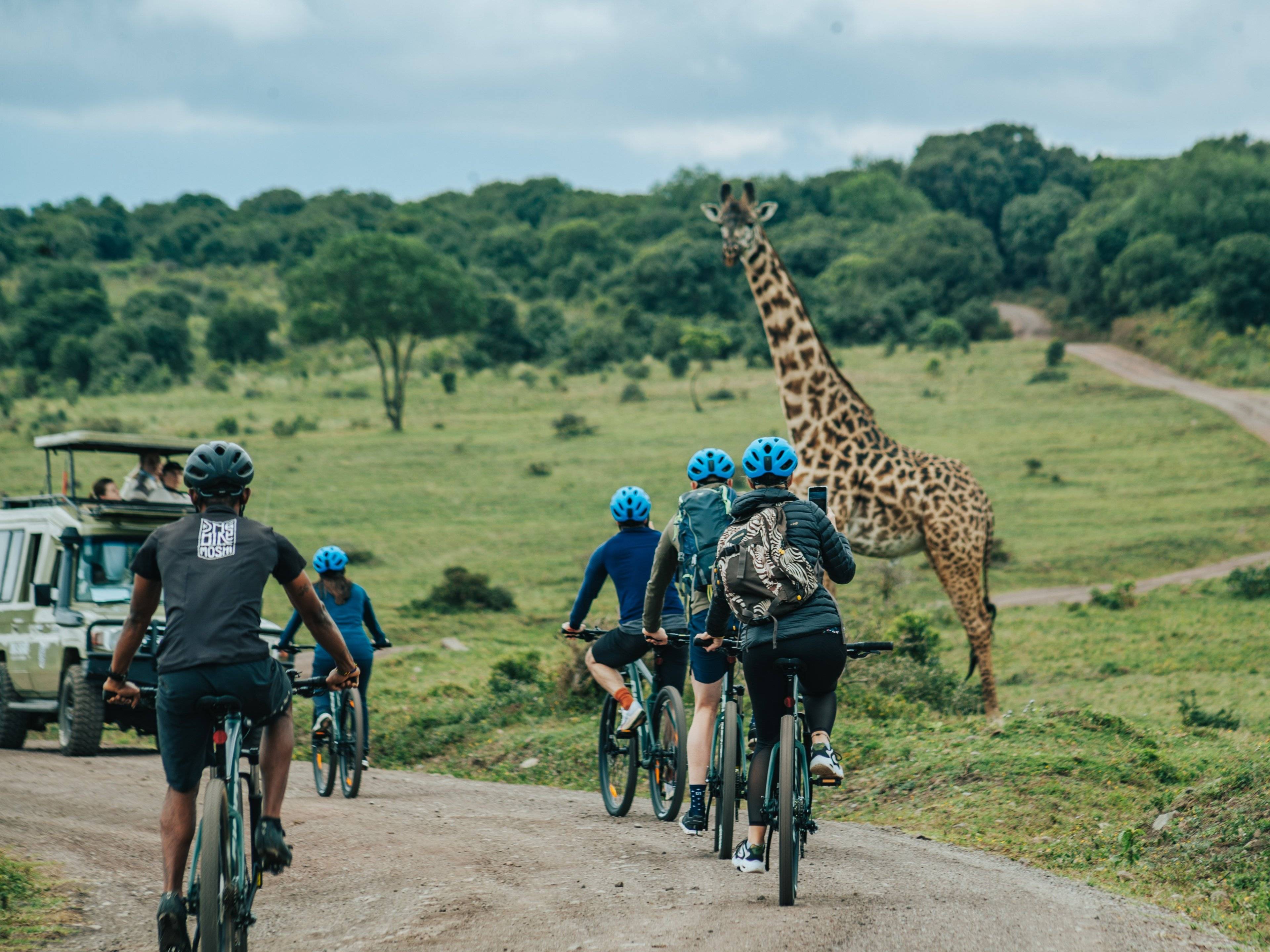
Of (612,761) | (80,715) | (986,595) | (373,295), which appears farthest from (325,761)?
(373,295)

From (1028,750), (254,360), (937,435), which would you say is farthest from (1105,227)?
(1028,750)

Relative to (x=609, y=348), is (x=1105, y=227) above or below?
above

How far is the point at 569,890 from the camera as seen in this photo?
6422mm

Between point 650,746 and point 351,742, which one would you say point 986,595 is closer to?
point 650,746

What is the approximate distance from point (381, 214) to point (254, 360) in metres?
59.3

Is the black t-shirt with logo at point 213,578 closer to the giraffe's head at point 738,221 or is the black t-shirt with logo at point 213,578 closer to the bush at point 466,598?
the giraffe's head at point 738,221

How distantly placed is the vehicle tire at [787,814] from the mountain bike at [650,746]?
1.73 m

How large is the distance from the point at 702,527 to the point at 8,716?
Result: 8278 millimetres

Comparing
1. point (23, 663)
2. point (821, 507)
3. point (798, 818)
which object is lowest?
point (23, 663)

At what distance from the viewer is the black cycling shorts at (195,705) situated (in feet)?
15.7

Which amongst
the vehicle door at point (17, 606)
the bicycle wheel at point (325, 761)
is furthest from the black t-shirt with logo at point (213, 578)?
the vehicle door at point (17, 606)

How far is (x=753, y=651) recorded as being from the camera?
19.9 feet

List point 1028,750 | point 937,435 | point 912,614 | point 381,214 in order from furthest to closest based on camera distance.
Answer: point 381,214 → point 937,435 → point 912,614 → point 1028,750

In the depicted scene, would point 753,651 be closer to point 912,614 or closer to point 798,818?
point 798,818
